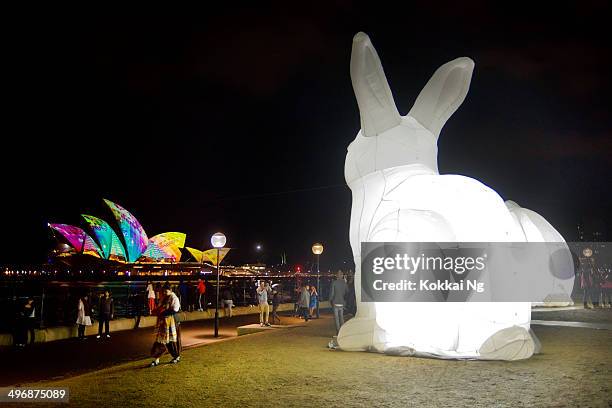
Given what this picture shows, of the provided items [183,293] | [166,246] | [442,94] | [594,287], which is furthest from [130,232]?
[442,94]

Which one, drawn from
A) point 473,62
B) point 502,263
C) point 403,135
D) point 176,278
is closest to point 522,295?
point 502,263

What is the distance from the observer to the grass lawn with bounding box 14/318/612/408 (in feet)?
26.7

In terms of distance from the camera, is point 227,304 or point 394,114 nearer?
point 394,114

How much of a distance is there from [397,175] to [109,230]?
165 feet

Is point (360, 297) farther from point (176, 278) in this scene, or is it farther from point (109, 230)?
point (109, 230)

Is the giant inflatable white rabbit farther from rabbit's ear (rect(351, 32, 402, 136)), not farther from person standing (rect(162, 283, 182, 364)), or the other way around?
person standing (rect(162, 283, 182, 364))

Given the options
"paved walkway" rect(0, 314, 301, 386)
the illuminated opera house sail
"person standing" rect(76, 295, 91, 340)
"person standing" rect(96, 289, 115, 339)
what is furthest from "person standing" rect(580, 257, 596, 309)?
the illuminated opera house sail

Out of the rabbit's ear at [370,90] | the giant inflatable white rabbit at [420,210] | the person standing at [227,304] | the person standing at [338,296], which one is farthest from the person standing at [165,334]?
the person standing at [227,304]

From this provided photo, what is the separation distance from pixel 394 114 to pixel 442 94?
1106 mm

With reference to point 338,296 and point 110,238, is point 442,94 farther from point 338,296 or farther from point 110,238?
point 110,238

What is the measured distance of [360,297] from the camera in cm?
1205

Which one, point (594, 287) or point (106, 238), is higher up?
point (106, 238)

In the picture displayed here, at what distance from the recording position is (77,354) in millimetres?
14242

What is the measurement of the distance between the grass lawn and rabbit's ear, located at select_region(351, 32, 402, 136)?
15.0 feet
